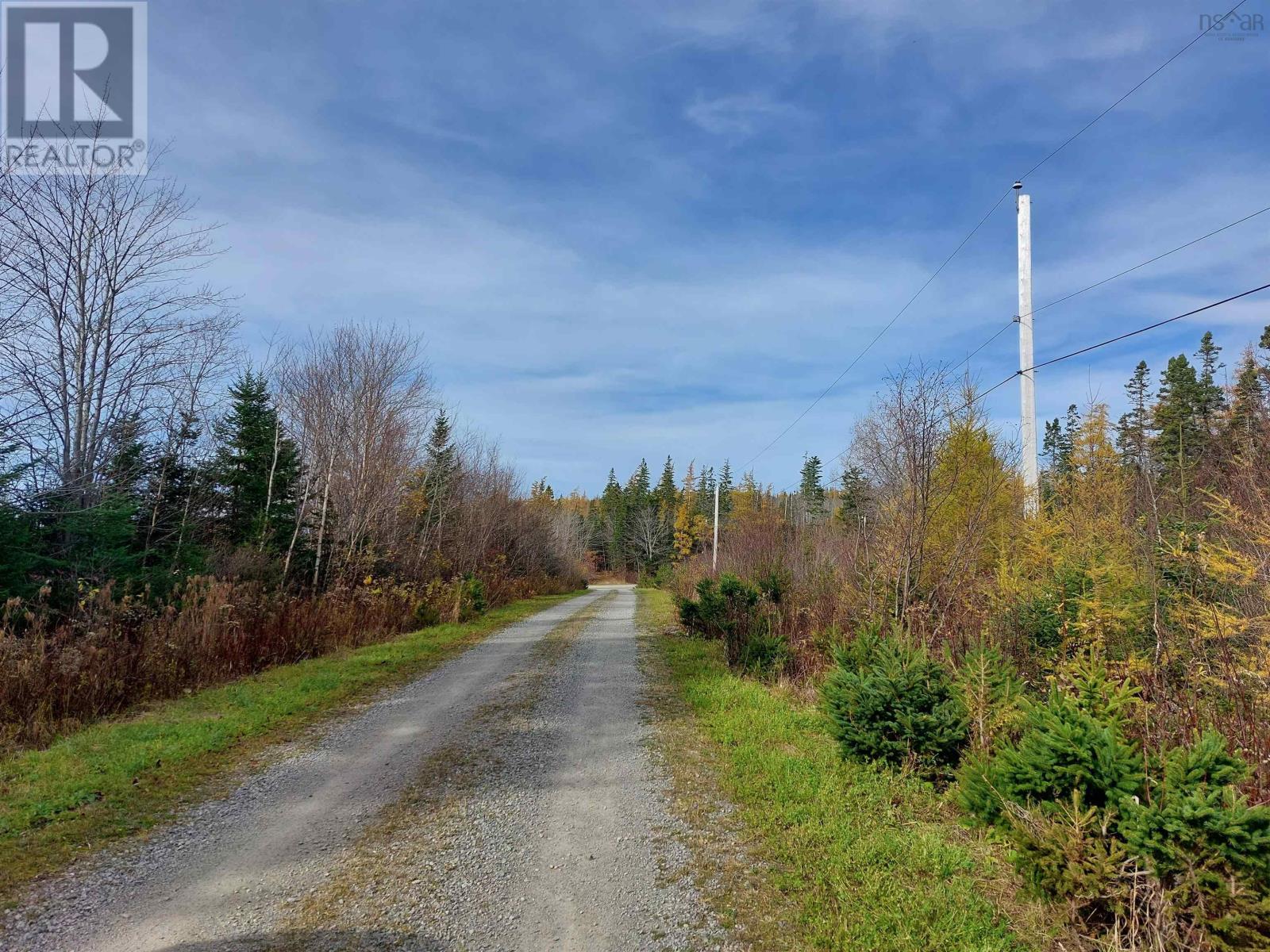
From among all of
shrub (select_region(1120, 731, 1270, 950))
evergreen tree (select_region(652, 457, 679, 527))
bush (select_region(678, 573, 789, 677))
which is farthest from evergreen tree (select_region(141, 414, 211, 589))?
evergreen tree (select_region(652, 457, 679, 527))

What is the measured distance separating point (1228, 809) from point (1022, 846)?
1.01 meters

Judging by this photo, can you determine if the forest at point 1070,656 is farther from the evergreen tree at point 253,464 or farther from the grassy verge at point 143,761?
the evergreen tree at point 253,464

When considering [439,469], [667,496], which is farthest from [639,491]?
[439,469]

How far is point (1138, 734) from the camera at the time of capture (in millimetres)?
4348

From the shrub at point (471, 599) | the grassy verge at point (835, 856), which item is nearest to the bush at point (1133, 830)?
the grassy verge at point (835, 856)

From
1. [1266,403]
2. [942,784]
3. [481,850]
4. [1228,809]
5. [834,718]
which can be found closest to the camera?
[1228,809]

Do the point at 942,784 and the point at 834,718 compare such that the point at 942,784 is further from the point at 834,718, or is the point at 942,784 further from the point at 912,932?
the point at 912,932

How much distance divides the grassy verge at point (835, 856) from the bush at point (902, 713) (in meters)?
0.23

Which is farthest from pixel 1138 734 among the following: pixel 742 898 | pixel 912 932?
pixel 742 898

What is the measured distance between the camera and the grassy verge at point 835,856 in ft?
11.1

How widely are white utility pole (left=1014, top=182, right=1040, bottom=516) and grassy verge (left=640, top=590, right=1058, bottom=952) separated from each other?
31.3ft

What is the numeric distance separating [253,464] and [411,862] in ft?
56.3

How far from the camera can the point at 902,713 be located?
18.7 ft

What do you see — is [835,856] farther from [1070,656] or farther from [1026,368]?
[1026,368]
